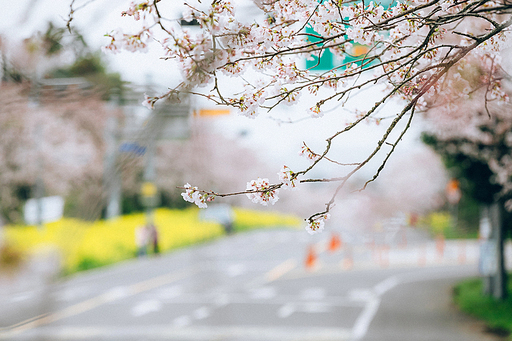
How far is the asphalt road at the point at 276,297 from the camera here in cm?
991

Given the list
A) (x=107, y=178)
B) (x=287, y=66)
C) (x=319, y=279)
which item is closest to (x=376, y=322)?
(x=319, y=279)

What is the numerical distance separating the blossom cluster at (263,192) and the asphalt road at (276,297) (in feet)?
11.4

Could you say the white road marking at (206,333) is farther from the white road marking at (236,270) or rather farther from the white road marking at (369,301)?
the white road marking at (236,270)

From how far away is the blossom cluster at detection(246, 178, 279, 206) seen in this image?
5.49 ft

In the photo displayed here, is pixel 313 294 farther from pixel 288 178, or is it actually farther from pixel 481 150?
pixel 288 178

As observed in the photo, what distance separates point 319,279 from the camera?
16766 millimetres

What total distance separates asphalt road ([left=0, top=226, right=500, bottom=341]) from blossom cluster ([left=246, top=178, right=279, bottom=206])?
3.48m

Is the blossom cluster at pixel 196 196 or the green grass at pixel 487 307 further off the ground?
the blossom cluster at pixel 196 196

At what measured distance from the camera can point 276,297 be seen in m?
13.8

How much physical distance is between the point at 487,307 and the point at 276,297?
5592 mm

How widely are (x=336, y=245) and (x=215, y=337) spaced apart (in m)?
14.2

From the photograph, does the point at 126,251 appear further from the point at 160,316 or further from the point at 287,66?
the point at 287,66

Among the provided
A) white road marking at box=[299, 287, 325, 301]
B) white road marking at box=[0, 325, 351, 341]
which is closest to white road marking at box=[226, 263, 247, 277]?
white road marking at box=[299, 287, 325, 301]

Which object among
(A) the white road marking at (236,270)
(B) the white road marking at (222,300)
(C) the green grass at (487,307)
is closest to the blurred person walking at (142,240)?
(A) the white road marking at (236,270)
